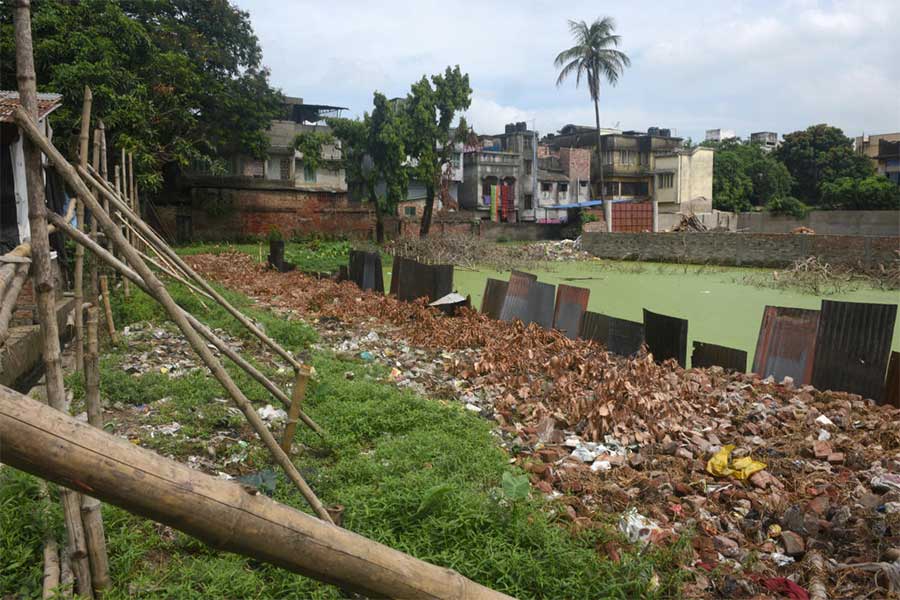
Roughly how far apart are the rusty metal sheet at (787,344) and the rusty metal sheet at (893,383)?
64cm

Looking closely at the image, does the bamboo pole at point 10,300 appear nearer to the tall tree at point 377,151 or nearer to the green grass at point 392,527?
the green grass at point 392,527

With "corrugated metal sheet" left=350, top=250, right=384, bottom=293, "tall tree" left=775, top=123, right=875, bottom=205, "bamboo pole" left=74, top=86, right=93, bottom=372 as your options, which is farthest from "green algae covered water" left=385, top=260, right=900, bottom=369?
"tall tree" left=775, top=123, right=875, bottom=205

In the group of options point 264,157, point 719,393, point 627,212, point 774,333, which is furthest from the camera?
point 627,212

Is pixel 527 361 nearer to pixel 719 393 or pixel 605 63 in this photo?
pixel 719 393

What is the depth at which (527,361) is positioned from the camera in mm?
6473

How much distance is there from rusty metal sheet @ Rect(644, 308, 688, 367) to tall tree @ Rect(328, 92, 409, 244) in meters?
18.1

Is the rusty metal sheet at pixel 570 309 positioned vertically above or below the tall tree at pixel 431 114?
below

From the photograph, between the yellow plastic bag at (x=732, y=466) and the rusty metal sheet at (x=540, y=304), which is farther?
the rusty metal sheet at (x=540, y=304)

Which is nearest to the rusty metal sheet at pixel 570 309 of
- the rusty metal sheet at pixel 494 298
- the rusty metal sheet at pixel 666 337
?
the rusty metal sheet at pixel 666 337

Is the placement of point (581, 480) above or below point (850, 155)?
below

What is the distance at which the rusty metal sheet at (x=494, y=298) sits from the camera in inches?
358

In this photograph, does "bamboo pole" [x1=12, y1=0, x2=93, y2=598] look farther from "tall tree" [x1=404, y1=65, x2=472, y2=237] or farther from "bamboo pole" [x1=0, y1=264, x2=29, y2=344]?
"tall tree" [x1=404, y1=65, x2=472, y2=237]

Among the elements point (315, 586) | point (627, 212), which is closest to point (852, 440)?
point (315, 586)

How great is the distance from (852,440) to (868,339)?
1.59m
